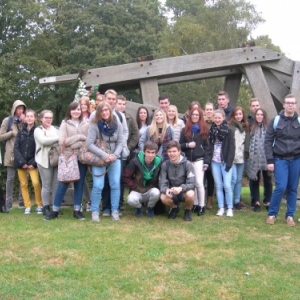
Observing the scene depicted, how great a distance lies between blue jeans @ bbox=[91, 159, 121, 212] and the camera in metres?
5.96

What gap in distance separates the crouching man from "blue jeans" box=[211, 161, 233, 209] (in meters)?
0.93

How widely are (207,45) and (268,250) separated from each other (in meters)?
20.7

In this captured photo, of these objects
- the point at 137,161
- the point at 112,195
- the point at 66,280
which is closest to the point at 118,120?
the point at 137,161

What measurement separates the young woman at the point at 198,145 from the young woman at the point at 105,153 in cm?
104

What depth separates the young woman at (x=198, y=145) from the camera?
20.9 feet

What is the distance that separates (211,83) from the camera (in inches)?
958

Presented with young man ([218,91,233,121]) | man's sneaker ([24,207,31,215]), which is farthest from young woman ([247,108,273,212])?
man's sneaker ([24,207,31,215])

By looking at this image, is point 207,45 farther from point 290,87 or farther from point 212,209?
point 212,209

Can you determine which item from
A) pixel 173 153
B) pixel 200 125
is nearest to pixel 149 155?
pixel 173 153

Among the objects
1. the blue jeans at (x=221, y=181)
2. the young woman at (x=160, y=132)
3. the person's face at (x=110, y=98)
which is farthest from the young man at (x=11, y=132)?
the blue jeans at (x=221, y=181)

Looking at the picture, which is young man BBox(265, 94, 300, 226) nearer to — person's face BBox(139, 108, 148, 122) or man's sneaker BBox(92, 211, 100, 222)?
person's face BBox(139, 108, 148, 122)

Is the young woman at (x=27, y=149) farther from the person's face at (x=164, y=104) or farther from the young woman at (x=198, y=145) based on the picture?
the young woman at (x=198, y=145)

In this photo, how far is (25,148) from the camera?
670 cm

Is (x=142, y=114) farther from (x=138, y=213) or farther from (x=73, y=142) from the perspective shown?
(x=138, y=213)
